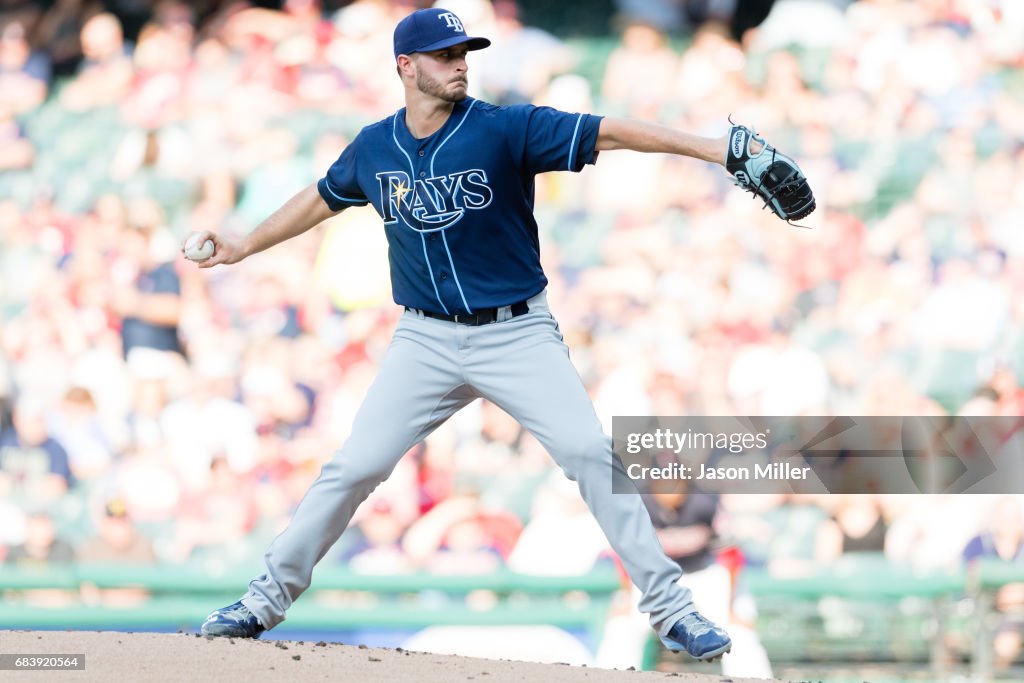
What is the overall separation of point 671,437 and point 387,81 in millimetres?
4057

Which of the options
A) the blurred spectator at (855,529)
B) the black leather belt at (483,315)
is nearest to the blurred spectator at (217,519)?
the blurred spectator at (855,529)

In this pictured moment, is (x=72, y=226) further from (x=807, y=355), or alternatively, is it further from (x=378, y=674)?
(x=378, y=674)

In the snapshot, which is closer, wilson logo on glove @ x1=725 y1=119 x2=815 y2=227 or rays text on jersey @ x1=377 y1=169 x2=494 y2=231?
wilson logo on glove @ x1=725 y1=119 x2=815 y2=227

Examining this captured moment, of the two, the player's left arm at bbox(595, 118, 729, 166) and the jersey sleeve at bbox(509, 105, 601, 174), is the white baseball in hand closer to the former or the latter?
the jersey sleeve at bbox(509, 105, 601, 174)

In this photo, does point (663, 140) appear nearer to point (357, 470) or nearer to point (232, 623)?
point (357, 470)

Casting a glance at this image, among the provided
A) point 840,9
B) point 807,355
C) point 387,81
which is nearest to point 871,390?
point 807,355

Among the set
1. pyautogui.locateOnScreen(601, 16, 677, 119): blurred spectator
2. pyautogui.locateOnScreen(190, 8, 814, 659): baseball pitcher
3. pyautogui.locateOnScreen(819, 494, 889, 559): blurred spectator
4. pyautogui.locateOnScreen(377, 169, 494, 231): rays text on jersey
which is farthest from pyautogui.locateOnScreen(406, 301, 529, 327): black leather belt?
pyautogui.locateOnScreen(601, 16, 677, 119): blurred spectator

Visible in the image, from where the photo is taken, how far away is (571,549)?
737 centimetres

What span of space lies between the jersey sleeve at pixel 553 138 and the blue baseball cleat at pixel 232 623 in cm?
156

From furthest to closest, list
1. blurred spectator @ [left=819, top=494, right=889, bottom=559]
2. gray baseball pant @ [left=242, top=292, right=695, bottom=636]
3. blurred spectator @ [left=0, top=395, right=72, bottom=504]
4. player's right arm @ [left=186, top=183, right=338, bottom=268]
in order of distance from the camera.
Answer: blurred spectator @ [left=0, top=395, right=72, bottom=504]
blurred spectator @ [left=819, top=494, right=889, bottom=559]
player's right arm @ [left=186, top=183, right=338, bottom=268]
gray baseball pant @ [left=242, top=292, right=695, bottom=636]

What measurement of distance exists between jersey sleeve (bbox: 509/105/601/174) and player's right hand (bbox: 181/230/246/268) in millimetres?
1008

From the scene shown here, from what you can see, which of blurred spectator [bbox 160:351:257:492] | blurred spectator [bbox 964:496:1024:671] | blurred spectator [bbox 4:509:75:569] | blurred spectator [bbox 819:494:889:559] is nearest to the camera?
blurred spectator [bbox 964:496:1024:671]

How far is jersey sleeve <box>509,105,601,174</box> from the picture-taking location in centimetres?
388
